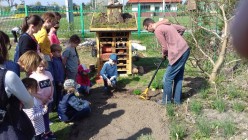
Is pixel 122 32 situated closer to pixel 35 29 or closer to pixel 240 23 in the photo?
pixel 35 29

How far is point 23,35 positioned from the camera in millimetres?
4277

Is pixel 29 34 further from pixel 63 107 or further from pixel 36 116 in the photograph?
pixel 36 116

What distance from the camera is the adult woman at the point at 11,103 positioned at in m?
2.44

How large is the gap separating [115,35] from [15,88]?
16.4 ft

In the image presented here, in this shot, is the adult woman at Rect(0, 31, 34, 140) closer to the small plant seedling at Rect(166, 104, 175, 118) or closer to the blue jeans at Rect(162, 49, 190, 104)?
the small plant seedling at Rect(166, 104, 175, 118)

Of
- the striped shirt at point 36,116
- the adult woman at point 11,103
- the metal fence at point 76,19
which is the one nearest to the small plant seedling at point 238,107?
the striped shirt at point 36,116

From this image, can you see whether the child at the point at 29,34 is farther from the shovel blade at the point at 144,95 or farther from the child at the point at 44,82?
the shovel blade at the point at 144,95

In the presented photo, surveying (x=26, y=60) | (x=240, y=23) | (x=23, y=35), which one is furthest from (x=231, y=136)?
(x=240, y=23)

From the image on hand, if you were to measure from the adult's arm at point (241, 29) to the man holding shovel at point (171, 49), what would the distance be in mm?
4727

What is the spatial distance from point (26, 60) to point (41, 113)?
2.15 ft

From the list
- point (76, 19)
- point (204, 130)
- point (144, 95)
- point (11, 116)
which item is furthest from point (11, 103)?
point (76, 19)

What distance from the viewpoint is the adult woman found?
244cm

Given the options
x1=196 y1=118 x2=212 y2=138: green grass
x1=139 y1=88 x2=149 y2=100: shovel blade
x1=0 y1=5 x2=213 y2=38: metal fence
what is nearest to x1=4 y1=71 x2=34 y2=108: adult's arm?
x1=196 y1=118 x2=212 y2=138: green grass

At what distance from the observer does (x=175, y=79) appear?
5480 millimetres
